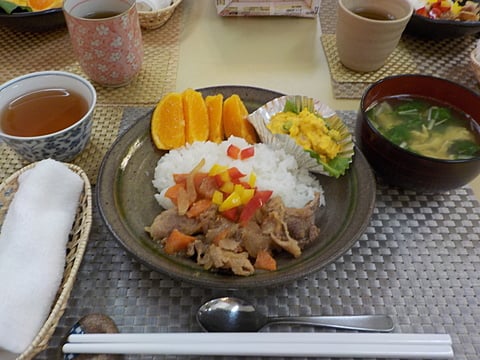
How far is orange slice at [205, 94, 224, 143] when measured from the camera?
152 centimetres

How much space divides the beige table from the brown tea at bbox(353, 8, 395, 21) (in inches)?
10.4

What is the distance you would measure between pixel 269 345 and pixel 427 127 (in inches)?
39.7

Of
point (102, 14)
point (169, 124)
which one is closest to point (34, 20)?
point (102, 14)

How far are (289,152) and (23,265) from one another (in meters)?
0.90

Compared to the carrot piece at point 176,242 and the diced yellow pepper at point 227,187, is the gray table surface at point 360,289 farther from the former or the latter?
the diced yellow pepper at point 227,187

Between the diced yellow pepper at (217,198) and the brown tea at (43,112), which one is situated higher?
the brown tea at (43,112)

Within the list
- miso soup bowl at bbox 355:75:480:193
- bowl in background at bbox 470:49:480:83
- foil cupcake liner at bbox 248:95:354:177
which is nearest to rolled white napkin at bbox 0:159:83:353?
foil cupcake liner at bbox 248:95:354:177

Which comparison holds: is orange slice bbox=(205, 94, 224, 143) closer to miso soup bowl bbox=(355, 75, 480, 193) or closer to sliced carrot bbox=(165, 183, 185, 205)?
sliced carrot bbox=(165, 183, 185, 205)

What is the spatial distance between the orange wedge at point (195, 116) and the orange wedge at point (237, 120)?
0.26 ft

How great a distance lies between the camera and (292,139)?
55.3 inches

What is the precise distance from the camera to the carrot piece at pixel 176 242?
1.13m

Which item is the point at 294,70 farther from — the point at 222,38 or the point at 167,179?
the point at 167,179

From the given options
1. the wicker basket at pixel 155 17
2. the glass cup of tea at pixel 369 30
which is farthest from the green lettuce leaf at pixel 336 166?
the wicker basket at pixel 155 17

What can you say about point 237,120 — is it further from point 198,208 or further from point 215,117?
point 198,208
